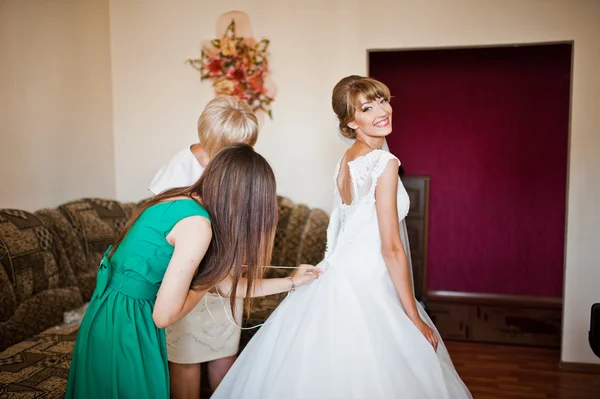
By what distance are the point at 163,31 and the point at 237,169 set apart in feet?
9.53

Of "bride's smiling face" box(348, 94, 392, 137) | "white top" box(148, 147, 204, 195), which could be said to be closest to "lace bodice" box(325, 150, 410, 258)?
"bride's smiling face" box(348, 94, 392, 137)

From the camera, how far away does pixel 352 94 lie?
218cm

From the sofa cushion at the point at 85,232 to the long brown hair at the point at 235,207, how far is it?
74.1 inches

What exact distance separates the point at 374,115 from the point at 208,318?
103cm

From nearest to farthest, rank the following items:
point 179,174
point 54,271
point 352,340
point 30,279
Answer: point 352,340, point 179,174, point 30,279, point 54,271

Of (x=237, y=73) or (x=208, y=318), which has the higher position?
(x=237, y=73)

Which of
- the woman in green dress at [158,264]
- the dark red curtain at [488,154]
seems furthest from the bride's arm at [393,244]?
the dark red curtain at [488,154]

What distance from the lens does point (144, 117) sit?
4.15m

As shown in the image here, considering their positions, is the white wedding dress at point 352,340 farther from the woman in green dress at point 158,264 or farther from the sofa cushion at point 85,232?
the sofa cushion at point 85,232

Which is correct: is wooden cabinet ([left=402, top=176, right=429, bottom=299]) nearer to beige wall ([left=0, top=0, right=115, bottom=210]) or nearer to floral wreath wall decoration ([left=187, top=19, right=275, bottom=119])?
floral wreath wall decoration ([left=187, top=19, right=275, bottom=119])

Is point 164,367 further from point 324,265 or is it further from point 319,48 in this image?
point 319,48

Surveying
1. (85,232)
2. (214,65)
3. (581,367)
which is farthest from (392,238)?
(214,65)

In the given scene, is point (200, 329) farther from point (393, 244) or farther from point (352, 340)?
point (393, 244)

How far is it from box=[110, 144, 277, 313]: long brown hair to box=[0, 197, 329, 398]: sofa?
110cm
